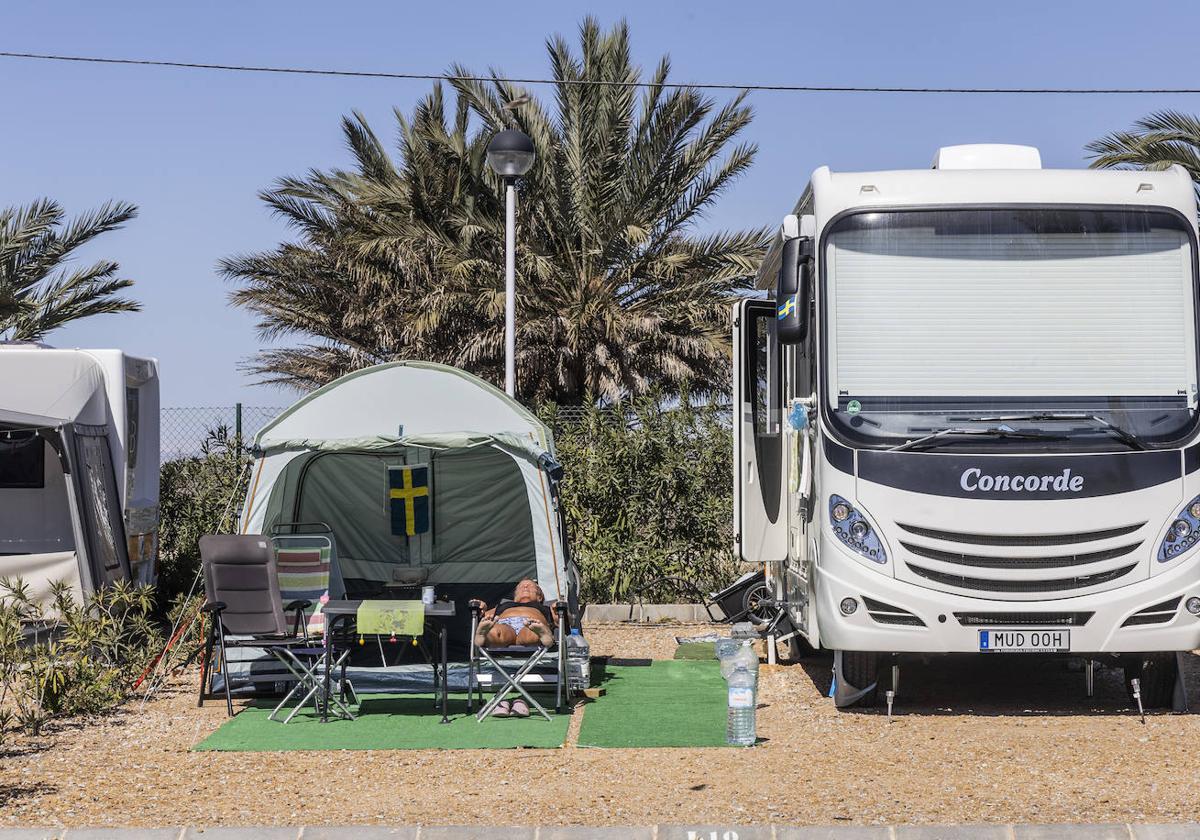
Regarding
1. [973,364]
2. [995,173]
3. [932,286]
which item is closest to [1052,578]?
[973,364]

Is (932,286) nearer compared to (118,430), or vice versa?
(932,286)

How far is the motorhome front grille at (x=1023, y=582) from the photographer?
26.0 ft

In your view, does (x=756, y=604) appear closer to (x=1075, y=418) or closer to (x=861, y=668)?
(x=861, y=668)

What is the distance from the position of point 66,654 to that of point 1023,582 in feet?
19.4

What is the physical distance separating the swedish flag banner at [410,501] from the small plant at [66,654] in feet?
7.38

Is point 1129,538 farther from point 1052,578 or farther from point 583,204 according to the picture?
point 583,204

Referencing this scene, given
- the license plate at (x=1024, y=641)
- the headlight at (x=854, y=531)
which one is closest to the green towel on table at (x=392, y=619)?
the headlight at (x=854, y=531)

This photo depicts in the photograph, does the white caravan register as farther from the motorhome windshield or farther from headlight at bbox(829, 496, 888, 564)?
the motorhome windshield

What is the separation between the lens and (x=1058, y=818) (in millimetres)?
5965

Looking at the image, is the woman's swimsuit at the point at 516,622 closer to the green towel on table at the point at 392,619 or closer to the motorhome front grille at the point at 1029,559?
the green towel on table at the point at 392,619

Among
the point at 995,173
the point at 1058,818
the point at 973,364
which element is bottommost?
the point at 1058,818

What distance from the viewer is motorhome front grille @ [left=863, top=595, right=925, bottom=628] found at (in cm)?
797

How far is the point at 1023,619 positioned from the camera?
7.95 metres

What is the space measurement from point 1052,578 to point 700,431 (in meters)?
5.64
